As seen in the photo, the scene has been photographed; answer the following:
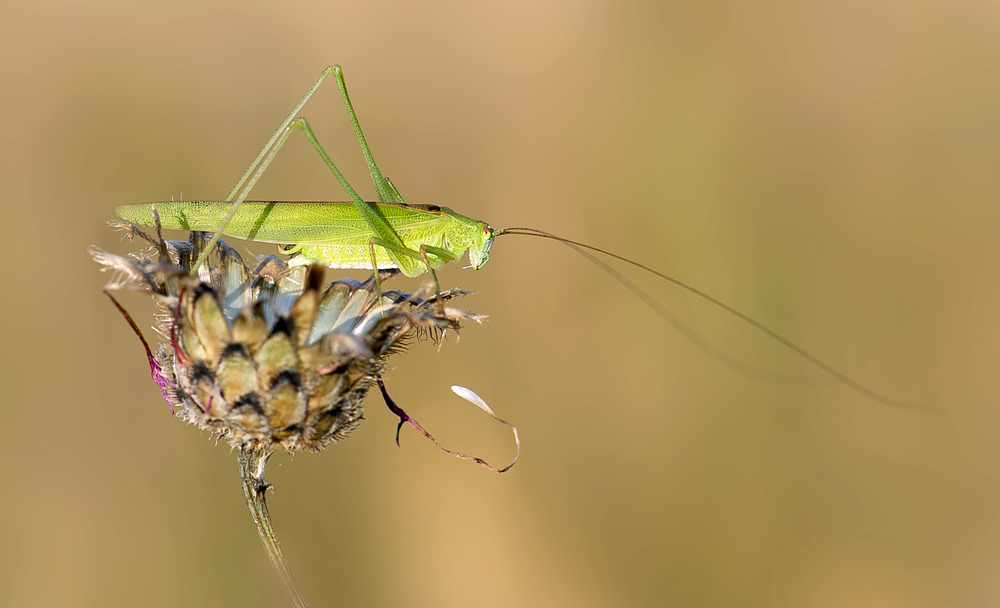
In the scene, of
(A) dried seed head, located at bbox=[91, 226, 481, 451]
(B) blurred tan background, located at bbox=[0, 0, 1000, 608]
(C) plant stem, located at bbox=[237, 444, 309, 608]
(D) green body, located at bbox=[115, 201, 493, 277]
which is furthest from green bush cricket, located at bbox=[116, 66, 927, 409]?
(B) blurred tan background, located at bbox=[0, 0, 1000, 608]

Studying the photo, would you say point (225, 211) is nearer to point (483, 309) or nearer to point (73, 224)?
point (483, 309)

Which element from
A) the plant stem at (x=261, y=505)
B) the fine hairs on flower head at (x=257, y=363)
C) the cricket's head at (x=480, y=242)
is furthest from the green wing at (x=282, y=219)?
the plant stem at (x=261, y=505)

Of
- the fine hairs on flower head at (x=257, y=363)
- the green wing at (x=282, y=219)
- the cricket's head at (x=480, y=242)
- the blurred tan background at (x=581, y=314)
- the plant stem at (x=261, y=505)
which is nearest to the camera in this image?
the plant stem at (x=261, y=505)

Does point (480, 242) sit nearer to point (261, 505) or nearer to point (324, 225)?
point (324, 225)

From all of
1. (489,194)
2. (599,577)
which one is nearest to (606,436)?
(599,577)

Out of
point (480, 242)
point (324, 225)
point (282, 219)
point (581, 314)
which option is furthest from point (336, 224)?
point (581, 314)

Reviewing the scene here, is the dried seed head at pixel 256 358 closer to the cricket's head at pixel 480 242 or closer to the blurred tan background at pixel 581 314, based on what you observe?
the cricket's head at pixel 480 242
